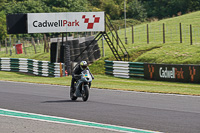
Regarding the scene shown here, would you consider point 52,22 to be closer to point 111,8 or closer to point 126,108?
point 126,108

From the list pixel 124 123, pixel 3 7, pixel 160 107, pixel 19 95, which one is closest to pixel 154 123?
pixel 124 123

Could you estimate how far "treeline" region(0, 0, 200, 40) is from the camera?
7606 centimetres

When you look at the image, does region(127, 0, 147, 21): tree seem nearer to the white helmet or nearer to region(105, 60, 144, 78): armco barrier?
region(105, 60, 144, 78): armco barrier

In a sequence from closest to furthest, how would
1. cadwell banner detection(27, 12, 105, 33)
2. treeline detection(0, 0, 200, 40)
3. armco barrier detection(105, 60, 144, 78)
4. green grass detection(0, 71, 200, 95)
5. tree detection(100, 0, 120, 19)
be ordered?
1. green grass detection(0, 71, 200, 95)
2. armco barrier detection(105, 60, 144, 78)
3. cadwell banner detection(27, 12, 105, 33)
4. treeline detection(0, 0, 200, 40)
5. tree detection(100, 0, 120, 19)

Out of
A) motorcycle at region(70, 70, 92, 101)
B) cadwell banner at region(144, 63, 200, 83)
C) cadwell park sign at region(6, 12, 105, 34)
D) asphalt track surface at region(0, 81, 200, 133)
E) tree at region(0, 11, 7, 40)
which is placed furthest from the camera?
tree at region(0, 11, 7, 40)

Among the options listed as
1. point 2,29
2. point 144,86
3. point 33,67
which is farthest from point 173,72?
point 2,29

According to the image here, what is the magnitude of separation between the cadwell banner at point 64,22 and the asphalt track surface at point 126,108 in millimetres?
14098

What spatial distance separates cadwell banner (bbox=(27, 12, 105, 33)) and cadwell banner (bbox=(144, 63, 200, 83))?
6397 millimetres

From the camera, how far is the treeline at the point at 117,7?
76.1m

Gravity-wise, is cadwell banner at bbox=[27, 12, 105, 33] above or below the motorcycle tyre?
above

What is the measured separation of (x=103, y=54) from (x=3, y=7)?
158 feet

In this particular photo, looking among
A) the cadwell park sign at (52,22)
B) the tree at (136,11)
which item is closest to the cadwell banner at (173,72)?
the cadwell park sign at (52,22)

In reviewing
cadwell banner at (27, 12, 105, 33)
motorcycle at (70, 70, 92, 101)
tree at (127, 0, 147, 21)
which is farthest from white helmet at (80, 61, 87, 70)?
tree at (127, 0, 147, 21)

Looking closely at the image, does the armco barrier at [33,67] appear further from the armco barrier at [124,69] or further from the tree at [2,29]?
the tree at [2,29]
